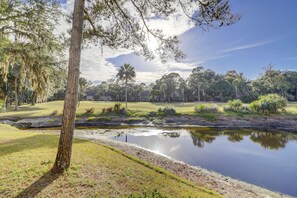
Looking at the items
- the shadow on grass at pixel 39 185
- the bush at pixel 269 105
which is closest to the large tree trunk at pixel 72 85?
the shadow on grass at pixel 39 185

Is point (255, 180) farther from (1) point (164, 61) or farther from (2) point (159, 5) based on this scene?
(2) point (159, 5)

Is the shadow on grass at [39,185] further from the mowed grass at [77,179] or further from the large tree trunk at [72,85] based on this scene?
the large tree trunk at [72,85]

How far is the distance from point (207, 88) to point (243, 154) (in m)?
72.6

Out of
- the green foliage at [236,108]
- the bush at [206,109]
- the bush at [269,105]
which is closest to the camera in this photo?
the bush at [269,105]

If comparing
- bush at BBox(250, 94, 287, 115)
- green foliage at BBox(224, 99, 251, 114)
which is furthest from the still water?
green foliage at BBox(224, 99, 251, 114)

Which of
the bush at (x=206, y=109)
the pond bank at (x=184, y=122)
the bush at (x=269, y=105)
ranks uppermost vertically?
the bush at (x=269, y=105)

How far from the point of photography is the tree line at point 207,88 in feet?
286

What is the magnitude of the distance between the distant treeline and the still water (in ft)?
186

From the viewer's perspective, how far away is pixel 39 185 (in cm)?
705

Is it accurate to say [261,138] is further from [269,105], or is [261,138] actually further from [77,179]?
[77,179]

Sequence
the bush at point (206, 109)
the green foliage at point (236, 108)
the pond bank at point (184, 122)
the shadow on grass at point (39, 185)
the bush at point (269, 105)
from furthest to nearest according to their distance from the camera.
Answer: the green foliage at point (236, 108) → the bush at point (206, 109) → the bush at point (269, 105) → the pond bank at point (184, 122) → the shadow on grass at point (39, 185)

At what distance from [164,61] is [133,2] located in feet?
9.96

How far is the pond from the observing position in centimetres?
1557

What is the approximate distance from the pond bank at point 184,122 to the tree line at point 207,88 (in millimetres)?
41447
